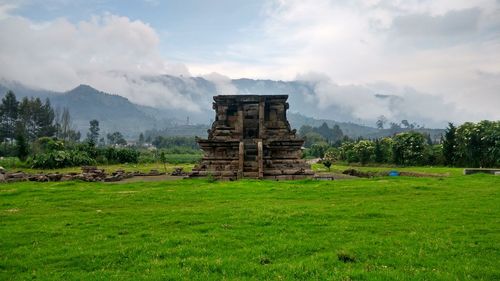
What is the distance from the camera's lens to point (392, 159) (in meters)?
76.4

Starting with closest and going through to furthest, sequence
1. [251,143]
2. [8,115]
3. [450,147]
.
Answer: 1. [251,143]
2. [450,147]
3. [8,115]

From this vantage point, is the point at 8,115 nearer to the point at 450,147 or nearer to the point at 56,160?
the point at 56,160

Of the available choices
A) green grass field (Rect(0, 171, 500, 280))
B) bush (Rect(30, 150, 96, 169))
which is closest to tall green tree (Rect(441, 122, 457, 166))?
green grass field (Rect(0, 171, 500, 280))

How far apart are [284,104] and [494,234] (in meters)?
27.6

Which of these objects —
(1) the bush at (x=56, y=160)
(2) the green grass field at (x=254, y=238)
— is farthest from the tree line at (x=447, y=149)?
(2) the green grass field at (x=254, y=238)

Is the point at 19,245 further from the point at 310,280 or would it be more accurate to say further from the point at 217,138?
the point at 217,138

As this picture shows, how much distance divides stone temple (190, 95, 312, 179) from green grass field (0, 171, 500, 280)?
12.3 m

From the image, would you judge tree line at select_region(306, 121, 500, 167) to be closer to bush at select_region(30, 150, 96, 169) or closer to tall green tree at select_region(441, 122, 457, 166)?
tall green tree at select_region(441, 122, 457, 166)

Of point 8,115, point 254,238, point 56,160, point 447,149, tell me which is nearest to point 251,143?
point 254,238

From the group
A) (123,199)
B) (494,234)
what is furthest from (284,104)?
(494,234)

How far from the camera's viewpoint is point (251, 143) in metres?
34.8

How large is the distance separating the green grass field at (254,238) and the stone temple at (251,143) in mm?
12318

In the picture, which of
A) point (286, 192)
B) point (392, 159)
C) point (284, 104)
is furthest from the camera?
point (392, 159)

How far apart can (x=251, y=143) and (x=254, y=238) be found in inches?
926
